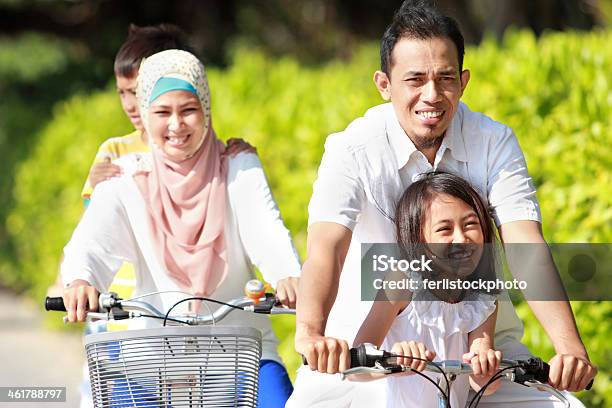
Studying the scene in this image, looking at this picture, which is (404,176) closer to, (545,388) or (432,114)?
(432,114)

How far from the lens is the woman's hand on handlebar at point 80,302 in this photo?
3758 millimetres

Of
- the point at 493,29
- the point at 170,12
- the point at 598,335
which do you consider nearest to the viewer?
the point at 598,335

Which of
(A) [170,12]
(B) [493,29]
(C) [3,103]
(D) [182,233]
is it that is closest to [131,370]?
(D) [182,233]

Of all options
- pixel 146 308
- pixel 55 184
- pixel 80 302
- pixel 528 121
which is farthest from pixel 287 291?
pixel 55 184

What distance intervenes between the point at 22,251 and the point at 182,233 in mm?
9943

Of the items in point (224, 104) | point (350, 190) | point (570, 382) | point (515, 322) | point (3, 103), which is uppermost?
point (3, 103)

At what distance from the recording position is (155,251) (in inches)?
164

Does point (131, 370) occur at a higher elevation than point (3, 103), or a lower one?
lower

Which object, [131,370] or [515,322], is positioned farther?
[515,322]

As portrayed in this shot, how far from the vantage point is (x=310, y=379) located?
11.1 feet

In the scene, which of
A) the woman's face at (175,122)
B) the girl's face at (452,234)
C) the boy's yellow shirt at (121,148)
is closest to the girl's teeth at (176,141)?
the woman's face at (175,122)

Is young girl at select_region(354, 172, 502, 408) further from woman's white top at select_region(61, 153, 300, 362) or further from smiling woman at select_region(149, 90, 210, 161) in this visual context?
smiling woman at select_region(149, 90, 210, 161)

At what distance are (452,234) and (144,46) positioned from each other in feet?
7.39

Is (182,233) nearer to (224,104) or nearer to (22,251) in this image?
(224,104)
